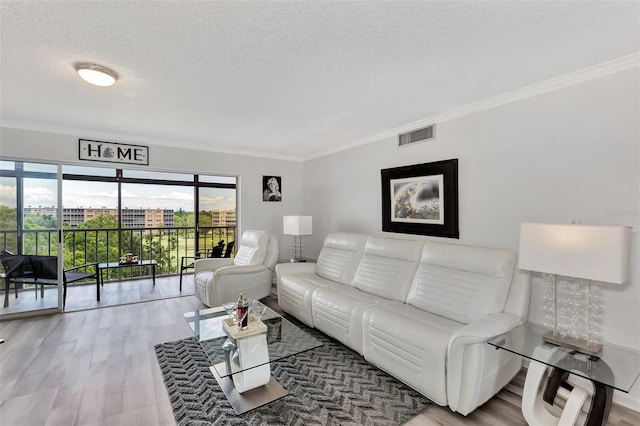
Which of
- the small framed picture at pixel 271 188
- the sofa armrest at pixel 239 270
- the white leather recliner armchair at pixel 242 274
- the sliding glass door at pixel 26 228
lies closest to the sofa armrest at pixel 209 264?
the white leather recliner armchair at pixel 242 274

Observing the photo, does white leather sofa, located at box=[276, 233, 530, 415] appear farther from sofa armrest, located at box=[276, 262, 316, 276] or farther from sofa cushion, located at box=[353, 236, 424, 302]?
sofa armrest, located at box=[276, 262, 316, 276]

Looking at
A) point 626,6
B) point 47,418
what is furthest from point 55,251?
point 626,6

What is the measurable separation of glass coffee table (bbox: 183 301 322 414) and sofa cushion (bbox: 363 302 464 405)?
47 centimetres

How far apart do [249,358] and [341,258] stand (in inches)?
69.7

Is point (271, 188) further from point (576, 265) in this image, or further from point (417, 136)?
point (576, 265)

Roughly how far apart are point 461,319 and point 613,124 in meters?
1.75

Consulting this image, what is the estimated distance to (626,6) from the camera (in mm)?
1528

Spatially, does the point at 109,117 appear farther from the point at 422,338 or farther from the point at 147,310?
the point at 422,338

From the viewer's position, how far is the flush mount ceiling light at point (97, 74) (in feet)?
7.00

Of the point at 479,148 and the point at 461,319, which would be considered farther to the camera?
the point at 479,148

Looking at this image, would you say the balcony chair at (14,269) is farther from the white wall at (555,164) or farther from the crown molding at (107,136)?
the white wall at (555,164)

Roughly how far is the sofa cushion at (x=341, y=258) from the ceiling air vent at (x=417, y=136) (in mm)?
1239

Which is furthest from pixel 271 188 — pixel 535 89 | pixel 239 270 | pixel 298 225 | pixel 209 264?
pixel 535 89

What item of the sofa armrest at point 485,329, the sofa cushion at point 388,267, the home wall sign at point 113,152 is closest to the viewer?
the sofa armrest at point 485,329
